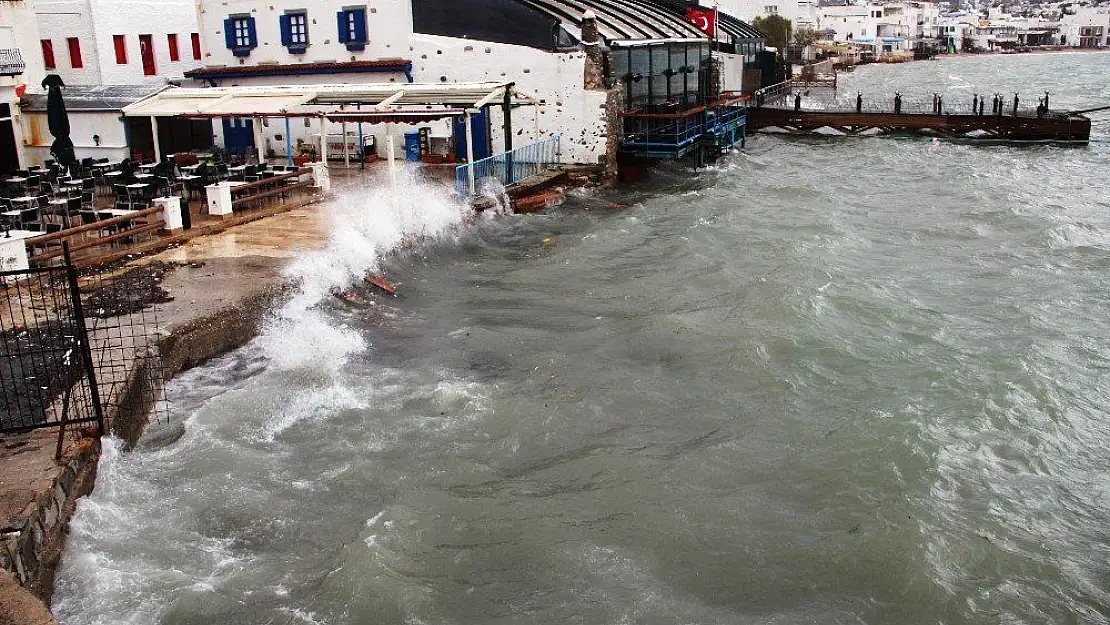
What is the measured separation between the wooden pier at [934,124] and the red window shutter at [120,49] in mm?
28072

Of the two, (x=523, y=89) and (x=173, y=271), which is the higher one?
(x=523, y=89)

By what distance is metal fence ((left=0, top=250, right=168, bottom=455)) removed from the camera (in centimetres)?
1048

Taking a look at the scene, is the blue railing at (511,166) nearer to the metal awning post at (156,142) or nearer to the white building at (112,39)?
the metal awning post at (156,142)

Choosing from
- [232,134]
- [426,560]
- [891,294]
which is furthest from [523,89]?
[426,560]

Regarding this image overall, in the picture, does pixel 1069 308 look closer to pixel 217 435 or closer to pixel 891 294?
pixel 891 294

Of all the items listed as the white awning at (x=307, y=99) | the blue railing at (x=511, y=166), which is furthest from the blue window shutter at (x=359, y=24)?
the blue railing at (x=511, y=166)

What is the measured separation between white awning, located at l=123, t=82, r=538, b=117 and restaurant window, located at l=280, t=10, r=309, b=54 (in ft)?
18.6

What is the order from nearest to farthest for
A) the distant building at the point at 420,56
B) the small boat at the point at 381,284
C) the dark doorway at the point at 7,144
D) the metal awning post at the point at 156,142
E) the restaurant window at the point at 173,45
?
the small boat at the point at 381,284 → the metal awning post at the point at 156,142 → the dark doorway at the point at 7,144 → the distant building at the point at 420,56 → the restaurant window at the point at 173,45

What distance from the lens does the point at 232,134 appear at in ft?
107

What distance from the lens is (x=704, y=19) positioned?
48.5 m

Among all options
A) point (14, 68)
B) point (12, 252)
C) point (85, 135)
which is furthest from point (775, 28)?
point (12, 252)

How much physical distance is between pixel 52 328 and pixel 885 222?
20.5 meters

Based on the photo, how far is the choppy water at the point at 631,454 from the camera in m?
9.20

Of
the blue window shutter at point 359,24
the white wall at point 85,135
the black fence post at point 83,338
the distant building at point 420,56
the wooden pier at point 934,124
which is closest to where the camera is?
the black fence post at point 83,338
